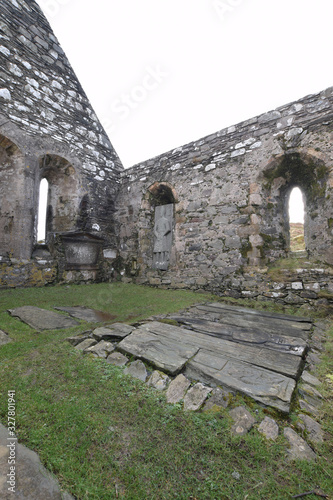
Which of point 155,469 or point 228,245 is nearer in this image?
point 155,469

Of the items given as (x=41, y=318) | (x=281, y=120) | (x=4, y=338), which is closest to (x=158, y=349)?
(x=4, y=338)

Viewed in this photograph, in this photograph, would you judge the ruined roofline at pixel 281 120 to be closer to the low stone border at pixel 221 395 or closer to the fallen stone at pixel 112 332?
the low stone border at pixel 221 395

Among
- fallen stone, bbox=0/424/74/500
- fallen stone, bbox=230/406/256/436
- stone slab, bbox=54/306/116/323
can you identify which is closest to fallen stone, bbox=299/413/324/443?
fallen stone, bbox=230/406/256/436

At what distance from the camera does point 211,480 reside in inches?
42.2

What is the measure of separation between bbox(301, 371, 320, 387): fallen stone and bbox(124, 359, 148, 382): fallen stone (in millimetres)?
1335

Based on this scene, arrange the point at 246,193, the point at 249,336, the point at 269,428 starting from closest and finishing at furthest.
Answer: the point at 269,428
the point at 249,336
the point at 246,193

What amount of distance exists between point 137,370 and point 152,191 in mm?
6172

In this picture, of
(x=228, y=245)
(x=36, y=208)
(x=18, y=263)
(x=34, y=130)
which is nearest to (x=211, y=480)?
(x=228, y=245)

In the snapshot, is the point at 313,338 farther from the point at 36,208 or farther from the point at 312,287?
the point at 36,208

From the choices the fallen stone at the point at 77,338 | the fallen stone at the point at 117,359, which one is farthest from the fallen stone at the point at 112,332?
the fallen stone at the point at 117,359

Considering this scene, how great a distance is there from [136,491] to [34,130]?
7.54 m

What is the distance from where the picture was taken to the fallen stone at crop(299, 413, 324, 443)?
1.31m

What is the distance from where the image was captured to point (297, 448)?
1.24 metres

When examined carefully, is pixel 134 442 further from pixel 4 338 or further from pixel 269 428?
pixel 4 338
